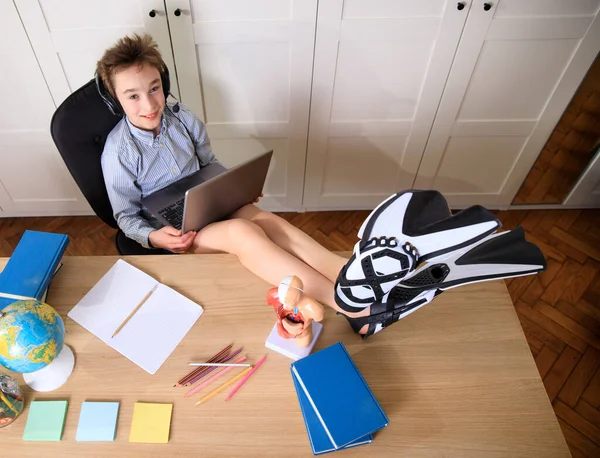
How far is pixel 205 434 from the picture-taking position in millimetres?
802

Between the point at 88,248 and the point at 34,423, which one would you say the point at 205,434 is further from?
the point at 88,248

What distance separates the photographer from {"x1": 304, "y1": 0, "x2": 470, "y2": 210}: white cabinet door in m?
1.46

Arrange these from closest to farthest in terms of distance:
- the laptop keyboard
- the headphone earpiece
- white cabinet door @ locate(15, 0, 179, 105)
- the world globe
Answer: the world globe < the headphone earpiece < the laptop keyboard < white cabinet door @ locate(15, 0, 179, 105)

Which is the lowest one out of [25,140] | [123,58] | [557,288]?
[557,288]

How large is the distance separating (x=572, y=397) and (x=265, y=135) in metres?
1.55

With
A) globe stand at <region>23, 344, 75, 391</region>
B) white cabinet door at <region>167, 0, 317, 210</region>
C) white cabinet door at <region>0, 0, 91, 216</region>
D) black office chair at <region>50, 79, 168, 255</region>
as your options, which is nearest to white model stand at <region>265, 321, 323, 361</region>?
globe stand at <region>23, 344, 75, 391</region>

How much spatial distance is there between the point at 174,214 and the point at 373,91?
0.90 m

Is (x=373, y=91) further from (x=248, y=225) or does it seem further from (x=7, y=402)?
(x=7, y=402)

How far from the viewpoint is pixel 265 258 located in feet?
3.40

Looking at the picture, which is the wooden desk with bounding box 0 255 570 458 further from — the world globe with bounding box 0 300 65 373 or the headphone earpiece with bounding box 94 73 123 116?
the headphone earpiece with bounding box 94 73 123 116

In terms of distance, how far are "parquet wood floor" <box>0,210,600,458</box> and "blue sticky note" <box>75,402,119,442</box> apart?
1258mm

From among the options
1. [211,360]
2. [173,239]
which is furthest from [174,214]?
[211,360]

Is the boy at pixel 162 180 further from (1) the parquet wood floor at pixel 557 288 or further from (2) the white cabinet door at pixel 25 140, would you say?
(1) the parquet wood floor at pixel 557 288

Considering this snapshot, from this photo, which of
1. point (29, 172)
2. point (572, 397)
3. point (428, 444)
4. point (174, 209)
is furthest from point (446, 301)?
point (29, 172)
